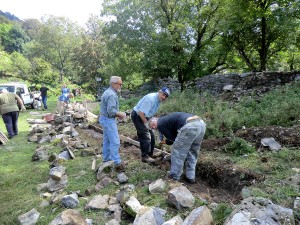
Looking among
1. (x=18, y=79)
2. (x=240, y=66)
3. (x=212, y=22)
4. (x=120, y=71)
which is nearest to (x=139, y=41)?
(x=120, y=71)

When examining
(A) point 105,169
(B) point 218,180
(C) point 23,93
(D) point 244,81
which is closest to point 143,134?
(A) point 105,169

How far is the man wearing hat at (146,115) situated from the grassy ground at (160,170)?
35 cm

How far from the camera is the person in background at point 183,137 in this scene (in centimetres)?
385

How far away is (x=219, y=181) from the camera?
4.34 m

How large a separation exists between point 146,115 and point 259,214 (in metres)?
2.65

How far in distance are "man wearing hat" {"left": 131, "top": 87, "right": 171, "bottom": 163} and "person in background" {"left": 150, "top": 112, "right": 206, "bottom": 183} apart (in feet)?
0.82

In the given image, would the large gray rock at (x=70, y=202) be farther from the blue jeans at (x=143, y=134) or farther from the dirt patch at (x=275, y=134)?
the dirt patch at (x=275, y=134)

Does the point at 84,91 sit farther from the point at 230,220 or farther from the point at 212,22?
the point at 230,220

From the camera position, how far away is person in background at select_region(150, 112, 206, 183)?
3846 mm

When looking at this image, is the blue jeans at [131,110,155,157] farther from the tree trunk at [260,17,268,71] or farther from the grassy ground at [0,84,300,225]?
the tree trunk at [260,17,268,71]

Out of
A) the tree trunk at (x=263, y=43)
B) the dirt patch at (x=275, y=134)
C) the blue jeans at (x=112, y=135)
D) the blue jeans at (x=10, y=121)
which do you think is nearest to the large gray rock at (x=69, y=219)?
the blue jeans at (x=112, y=135)

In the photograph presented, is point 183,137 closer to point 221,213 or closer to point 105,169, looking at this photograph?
point 221,213

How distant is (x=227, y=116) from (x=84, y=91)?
22788 millimetres

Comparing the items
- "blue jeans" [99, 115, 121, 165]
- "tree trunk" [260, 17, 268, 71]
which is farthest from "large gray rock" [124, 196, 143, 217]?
"tree trunk" [260, 17, 268, 71]
